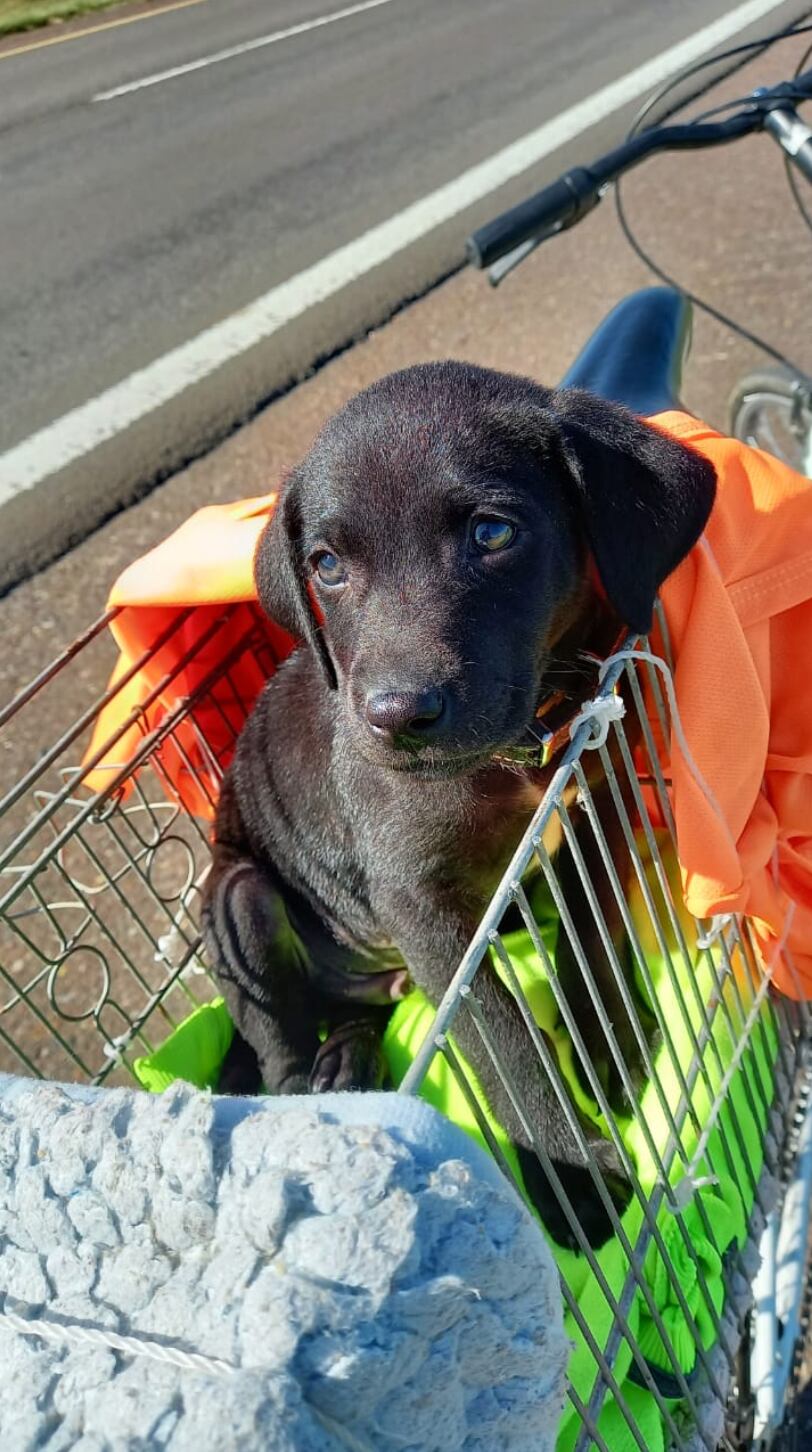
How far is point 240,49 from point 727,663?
45.8 feet

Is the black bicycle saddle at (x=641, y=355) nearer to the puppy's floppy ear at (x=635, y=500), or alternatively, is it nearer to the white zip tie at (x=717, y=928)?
the puppy's floppy ear at (x=635, y=500)

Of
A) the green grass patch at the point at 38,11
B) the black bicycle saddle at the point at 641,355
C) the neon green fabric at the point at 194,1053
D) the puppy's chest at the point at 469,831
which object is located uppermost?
the green grass patch at the point at 38,11

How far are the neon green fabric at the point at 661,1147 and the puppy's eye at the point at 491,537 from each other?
25.8 inches

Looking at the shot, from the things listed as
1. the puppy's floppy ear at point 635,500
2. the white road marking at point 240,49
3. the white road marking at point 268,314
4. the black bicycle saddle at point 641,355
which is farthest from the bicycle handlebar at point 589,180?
the white road marking at point 240,49

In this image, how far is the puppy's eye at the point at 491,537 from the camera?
1.78 metres

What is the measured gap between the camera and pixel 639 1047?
2.00 meters

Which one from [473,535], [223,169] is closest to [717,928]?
[473,535]

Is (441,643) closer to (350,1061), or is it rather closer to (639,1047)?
(639,1047)

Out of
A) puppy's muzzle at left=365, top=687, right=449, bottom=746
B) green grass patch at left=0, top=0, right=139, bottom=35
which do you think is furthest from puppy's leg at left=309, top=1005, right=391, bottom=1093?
green grass patch at left=0, top=0, right=139, bottom=35

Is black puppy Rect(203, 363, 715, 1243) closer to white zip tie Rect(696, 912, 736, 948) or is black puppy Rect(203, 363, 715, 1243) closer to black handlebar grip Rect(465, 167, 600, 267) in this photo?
white zip tie Rect(696, 912, 736, 948)

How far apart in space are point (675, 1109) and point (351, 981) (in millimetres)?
855

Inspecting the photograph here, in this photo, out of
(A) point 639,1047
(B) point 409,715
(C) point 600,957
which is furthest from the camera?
(C) point 600,957

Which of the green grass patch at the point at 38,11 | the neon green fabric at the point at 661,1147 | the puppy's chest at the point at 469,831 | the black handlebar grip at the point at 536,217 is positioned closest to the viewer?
the neon green fabric at the point at 661,1147

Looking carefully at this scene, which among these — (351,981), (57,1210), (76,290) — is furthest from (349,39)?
(57,1210)
